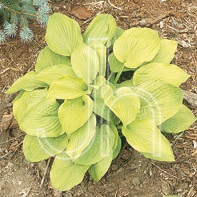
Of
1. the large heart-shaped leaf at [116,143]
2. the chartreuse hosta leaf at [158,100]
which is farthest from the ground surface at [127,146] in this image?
the chartreuse hosta leaf at [158,100]

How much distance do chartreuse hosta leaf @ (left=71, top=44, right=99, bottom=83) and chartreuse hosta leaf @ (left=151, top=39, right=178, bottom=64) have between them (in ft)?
1.30

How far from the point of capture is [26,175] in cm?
302

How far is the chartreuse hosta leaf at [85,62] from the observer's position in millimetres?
2912

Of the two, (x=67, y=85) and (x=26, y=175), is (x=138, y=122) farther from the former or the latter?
(x=26, y=175)

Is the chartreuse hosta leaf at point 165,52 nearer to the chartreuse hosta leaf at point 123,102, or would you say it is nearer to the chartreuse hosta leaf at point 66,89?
the chartreuse hosta leaf at point 123,102

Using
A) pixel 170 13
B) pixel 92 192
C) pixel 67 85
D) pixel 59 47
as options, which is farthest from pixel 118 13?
pixel 92 192

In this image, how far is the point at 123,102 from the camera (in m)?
2.71

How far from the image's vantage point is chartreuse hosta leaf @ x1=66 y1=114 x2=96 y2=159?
270cm

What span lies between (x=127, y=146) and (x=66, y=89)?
24.1 inches

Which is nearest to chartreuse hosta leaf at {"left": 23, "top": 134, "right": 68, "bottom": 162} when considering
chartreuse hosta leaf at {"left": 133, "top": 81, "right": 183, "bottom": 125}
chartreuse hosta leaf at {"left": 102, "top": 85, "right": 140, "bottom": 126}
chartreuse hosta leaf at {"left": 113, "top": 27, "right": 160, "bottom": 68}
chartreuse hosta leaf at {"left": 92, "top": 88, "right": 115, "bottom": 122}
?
chartreuse hosta leaf at {"left": 92, "top": 88, "right": 115, "bottom": 122}

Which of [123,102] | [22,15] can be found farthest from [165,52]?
[22,15]

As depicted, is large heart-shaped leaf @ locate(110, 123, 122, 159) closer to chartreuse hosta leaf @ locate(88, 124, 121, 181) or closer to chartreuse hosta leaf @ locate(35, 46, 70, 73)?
chartreuse hosta leaf @ locate(88, 124, 121, 181)

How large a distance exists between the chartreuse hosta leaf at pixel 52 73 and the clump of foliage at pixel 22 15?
0.49 m

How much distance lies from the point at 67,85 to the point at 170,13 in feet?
4.12
